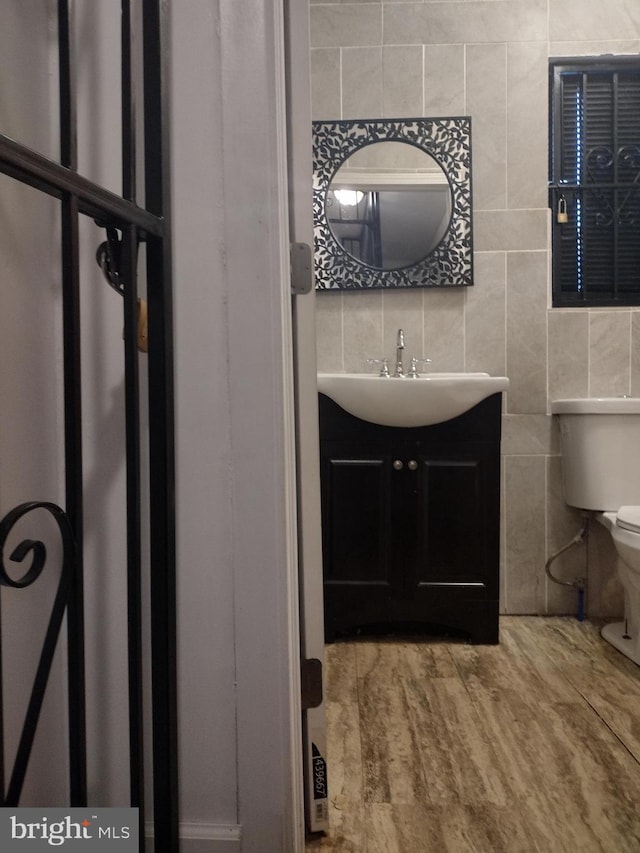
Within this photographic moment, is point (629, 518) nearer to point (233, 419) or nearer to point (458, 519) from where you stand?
point (458, 519)

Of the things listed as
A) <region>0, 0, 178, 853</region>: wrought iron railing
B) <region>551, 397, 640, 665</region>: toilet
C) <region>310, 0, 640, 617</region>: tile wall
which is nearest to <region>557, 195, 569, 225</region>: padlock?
<region>310, 0, 640, 617</region>: tile wall

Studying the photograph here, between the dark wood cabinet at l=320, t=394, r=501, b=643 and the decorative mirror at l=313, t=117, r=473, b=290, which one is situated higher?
the decorative mirror at l=313, t=117, r=473, b=290

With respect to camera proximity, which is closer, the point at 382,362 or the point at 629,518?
the point at 629,518

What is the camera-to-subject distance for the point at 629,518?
1972mm

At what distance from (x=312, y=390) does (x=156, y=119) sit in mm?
493

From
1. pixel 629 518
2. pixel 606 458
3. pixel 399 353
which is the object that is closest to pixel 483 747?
pixel 629 518

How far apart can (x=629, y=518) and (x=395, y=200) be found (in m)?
1.35

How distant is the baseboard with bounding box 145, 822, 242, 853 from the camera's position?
40.2 inches

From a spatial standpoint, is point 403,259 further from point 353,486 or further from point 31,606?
point 31,606

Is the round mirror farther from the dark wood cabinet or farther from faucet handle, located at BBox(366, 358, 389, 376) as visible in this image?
the dark wood cabinet

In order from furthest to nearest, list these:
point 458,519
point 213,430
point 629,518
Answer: point 458,519, point 629,518, point 213,430

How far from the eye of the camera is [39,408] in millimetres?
936
